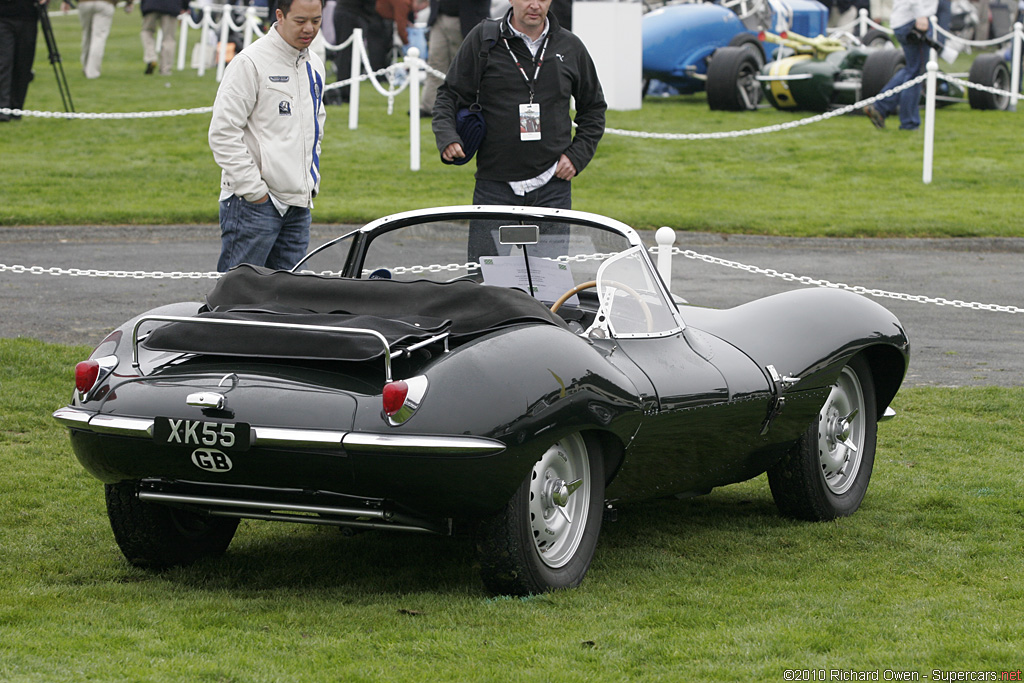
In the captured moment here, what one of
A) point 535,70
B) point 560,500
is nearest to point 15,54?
point 535,70

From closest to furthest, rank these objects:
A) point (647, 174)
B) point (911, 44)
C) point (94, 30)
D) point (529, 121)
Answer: point (529, 121) < point (647, 174) < point (911, 44) < point (94, 30)

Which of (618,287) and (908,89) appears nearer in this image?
(618,287)

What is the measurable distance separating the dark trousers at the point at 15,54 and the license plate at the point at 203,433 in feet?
46.1

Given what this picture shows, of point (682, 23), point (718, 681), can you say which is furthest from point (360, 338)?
point (682, 23)

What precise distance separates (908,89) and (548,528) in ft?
52.8

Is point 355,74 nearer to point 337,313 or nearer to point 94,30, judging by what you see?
point 94,30

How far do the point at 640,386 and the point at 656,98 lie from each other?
19.8 meters

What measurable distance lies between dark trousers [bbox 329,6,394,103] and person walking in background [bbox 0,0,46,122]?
4257 mm

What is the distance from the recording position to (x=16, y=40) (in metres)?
17.0

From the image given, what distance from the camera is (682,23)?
23.0m

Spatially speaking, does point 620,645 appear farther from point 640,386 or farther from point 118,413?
point 118,413

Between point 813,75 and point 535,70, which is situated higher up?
point 813,75

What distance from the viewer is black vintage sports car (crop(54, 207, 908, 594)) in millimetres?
4250

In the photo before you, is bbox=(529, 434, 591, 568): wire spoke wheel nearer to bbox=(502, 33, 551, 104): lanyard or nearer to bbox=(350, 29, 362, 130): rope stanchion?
bbox=(502, 33, 551, 104): lanyard
